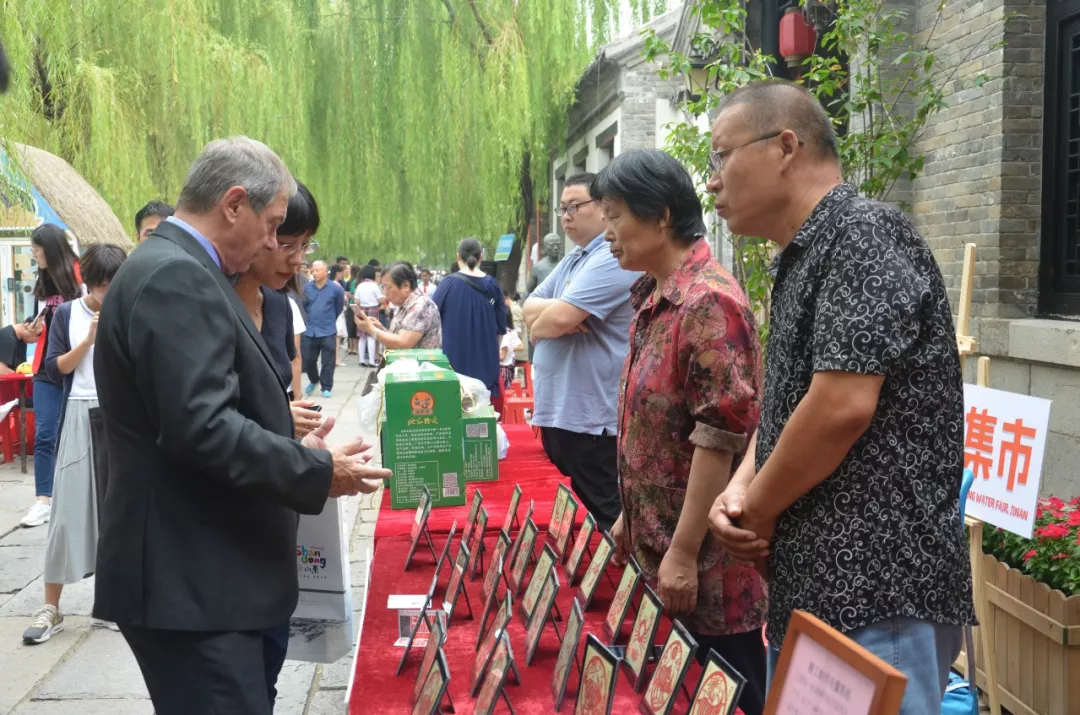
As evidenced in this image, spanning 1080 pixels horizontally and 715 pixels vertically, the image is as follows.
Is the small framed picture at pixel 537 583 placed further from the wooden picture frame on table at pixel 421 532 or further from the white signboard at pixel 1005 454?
the white signboard at pixel 1005 454

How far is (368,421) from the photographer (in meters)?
4.28

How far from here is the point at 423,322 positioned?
686cm

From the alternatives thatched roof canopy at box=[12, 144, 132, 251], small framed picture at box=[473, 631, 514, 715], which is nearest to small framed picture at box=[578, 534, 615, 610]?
small framed picture at box=[473, 631, 514, 715]

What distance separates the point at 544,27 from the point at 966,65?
343 inches

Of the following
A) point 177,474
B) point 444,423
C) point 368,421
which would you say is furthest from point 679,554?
point 368,421

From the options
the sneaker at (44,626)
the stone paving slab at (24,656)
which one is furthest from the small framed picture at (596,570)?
the sneaker at (44,626)

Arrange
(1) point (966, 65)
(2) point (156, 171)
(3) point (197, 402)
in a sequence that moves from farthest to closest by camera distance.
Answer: (2) point (156, 171)
(1) point (966, 65)
(3) point (197, 402)

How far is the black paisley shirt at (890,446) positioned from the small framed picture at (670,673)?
221 millimetres

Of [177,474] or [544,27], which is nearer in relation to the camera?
[177,474]

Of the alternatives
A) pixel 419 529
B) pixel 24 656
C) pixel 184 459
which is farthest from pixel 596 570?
pixel 24 656

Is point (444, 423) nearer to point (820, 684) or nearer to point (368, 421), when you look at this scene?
point (368, 421)

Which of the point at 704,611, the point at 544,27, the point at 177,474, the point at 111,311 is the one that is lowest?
the point at 704,611

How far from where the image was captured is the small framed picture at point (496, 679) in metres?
1.82

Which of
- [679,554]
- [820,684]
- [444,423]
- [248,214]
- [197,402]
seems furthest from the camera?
[444,423]
